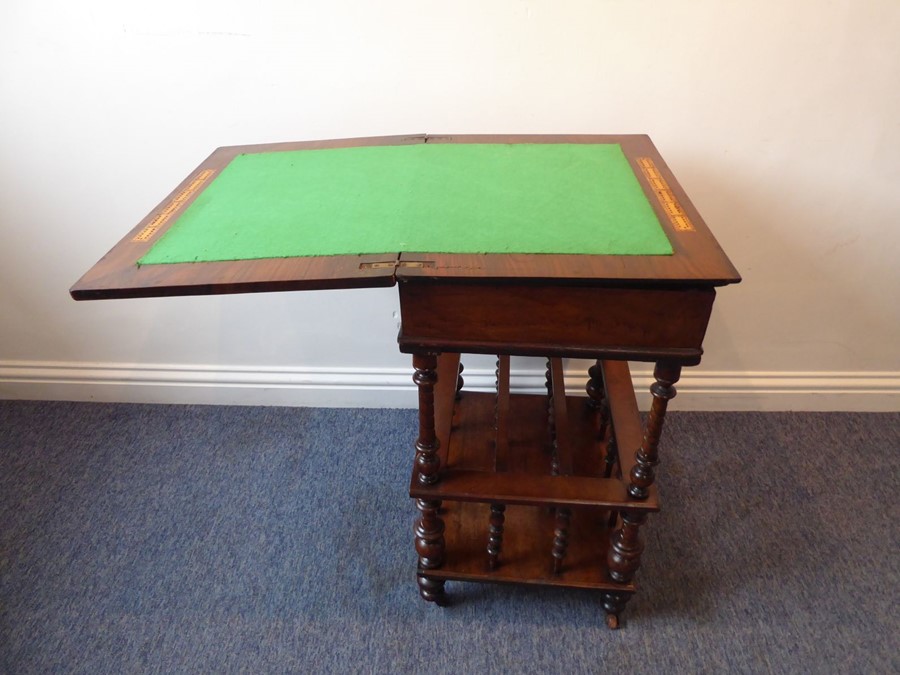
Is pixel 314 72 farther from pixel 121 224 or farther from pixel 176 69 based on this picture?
pixel 121 224

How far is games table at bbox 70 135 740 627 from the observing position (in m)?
0.92

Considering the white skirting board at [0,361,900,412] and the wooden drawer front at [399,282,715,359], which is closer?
the wooden drawer front at [399,282,715,359]

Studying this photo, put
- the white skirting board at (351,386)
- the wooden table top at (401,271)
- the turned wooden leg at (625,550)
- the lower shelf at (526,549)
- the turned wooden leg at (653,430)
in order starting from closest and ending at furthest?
the wooden table top at (401,271) → the turned wooden leg at (653,430) → the turned wooden leg at (625,550) → the lower shelf at (526,549) → the white skirting board at (351,386)

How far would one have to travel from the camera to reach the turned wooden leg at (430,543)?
1.27 m

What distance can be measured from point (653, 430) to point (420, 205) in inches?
22.9

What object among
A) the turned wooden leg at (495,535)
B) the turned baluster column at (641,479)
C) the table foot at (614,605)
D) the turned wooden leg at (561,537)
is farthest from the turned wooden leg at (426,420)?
the table foot at (614,605)

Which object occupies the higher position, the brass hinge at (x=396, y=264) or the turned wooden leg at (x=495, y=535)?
the brass hinge at (x=396, y=264)

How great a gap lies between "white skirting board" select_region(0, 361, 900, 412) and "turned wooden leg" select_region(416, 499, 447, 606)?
2.24ft

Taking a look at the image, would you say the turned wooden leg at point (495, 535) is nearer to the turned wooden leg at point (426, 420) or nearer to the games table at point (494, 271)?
the games table at point (494, 271)

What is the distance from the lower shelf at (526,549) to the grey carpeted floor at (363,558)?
12cm

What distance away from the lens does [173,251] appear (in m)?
0.99

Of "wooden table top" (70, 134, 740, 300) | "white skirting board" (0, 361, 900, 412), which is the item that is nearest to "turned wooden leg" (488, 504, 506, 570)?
"wooden table top" (70, 134, 740, 300)

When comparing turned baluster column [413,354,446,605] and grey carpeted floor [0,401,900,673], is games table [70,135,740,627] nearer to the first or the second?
turned baluster column [413,354,446,605]

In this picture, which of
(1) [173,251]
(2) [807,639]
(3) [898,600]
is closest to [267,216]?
(1) [173,251]
